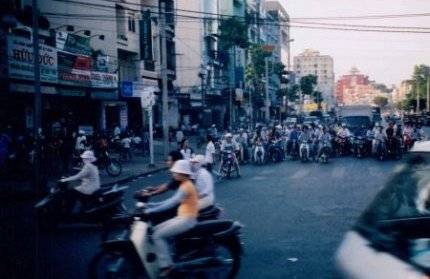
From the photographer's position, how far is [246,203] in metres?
12.4

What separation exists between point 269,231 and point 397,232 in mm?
5939

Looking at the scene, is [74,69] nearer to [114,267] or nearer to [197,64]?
[114,267]

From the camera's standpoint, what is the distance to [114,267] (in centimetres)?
593

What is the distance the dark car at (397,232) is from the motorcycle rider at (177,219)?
2.78 m

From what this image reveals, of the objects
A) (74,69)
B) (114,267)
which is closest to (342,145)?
(74,69)

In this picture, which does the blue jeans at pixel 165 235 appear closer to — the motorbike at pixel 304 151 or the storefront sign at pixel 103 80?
the motorbike at pixel 304 151

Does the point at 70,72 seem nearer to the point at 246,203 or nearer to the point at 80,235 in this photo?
the point at 246,203

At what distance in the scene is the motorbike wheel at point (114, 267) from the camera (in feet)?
19.4

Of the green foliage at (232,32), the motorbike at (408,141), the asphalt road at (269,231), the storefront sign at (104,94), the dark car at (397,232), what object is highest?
the green foliage at (232,32)

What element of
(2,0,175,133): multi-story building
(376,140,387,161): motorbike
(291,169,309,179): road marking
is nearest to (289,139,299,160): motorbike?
(376,140,387,161): motorbike

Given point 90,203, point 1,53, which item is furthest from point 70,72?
point 90,203

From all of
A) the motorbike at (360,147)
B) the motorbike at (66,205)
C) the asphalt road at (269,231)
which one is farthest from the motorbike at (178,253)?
the motorbike at (360,147)

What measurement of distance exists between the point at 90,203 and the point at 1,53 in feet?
38.0

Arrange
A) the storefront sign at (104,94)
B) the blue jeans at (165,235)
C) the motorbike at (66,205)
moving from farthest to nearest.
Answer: the storefront sign at (104,94) → the motorbike at (66,205) → the blue jeans at (165,235)
